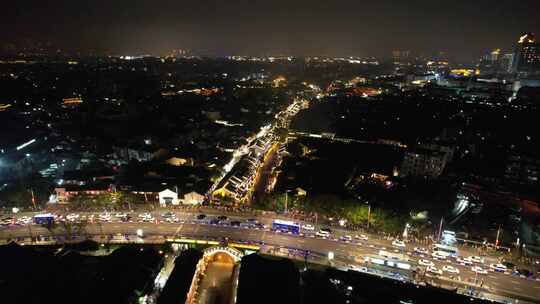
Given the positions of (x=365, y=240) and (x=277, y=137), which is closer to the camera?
(x=365, y=240)

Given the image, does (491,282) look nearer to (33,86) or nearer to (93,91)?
(93,91)

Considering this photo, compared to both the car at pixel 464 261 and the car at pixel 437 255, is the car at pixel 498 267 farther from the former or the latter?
the car at pixel 437 255

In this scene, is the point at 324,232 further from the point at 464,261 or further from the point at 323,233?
the point at 464,261

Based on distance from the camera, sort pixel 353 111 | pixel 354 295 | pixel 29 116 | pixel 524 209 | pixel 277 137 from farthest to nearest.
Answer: pixel 353 111, pixel 29 116, pixel 277 137, pixel 524 209, pixel 354 295

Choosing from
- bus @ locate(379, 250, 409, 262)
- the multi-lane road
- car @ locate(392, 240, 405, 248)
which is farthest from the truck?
car @ locate(392, 240, 405, 248)

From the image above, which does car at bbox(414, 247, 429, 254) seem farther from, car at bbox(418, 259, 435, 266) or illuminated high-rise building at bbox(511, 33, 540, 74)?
illuminated high-rise building at bbox(511, 33, 540, 74)

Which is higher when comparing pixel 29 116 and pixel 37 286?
pixel 29 116

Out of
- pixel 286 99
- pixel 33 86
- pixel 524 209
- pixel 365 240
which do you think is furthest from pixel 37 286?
pixel 33 86

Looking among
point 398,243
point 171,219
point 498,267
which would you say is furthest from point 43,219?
point 498,267
